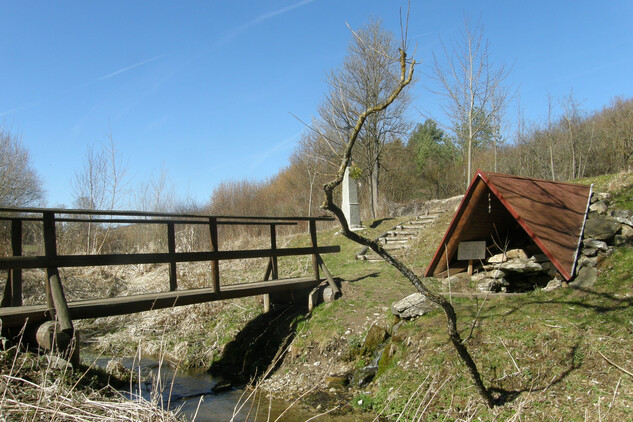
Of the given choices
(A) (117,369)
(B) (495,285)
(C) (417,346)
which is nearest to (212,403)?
(A) (117,369)

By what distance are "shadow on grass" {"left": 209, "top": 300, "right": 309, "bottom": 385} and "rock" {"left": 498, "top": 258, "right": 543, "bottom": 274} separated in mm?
3513

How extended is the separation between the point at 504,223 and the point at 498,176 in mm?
1252

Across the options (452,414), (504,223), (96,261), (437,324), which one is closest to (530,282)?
(504,223)

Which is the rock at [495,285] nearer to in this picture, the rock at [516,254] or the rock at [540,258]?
the rock at [516,254]

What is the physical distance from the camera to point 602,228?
7.45m

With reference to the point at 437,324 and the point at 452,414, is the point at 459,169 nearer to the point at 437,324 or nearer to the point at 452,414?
the point at 437,324

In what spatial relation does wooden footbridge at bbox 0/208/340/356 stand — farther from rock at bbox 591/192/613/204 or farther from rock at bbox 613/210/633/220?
rock at bbox 591/192/613/204

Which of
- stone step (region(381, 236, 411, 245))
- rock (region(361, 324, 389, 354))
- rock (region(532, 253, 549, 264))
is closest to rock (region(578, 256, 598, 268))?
rock (region(532, 253, 549, 264))

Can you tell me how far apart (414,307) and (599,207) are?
4555mm

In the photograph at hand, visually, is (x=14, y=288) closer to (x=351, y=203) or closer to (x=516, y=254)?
(x=516, y=254)

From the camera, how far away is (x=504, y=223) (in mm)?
8547

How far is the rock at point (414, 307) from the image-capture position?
6770 millimetres

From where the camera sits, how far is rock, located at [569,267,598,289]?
21.2 ft

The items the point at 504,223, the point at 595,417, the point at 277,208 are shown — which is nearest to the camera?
the point at 595,417
